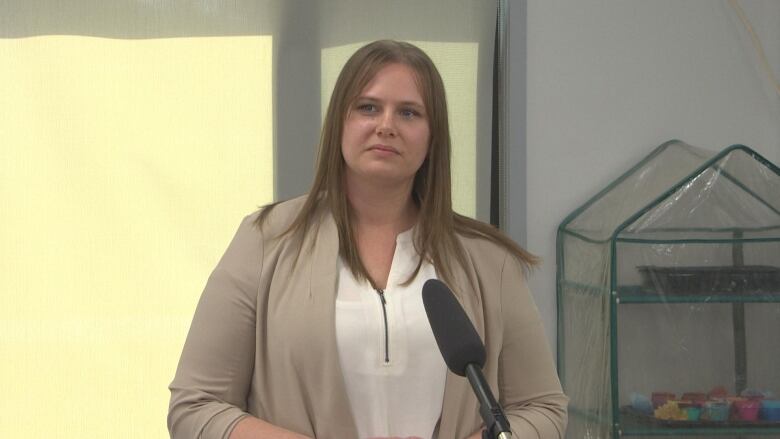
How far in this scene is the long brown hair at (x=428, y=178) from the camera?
1.42 meters

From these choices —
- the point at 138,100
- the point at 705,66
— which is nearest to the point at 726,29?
the point at 705,66

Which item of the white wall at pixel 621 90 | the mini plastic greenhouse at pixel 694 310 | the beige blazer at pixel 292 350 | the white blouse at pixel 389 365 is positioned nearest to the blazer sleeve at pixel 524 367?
the beige blazer at pixel 292 350

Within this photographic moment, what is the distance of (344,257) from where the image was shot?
140 centimetres

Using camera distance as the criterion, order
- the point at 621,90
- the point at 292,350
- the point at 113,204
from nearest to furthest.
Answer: the point at 292,350, the point at 113,204, the point at 621,90

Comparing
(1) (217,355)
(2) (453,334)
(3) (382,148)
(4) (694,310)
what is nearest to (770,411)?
(4) (694,310)

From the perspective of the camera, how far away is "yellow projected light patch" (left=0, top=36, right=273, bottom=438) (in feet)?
8.51

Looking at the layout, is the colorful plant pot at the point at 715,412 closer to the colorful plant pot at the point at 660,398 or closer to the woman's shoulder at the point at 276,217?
the colorful plant pot at the point at 660,398

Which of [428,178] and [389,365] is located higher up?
[428,178]

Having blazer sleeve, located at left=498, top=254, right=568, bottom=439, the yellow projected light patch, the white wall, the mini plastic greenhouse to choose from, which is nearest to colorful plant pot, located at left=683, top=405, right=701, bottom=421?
the mini plastic greenhouse

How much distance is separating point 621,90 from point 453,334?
1987 millimetres

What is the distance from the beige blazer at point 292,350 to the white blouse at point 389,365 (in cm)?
2

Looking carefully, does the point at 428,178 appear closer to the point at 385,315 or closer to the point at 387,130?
the point at 387,130

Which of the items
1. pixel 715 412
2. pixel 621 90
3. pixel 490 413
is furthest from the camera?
pixel 621 90

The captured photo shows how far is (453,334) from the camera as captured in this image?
3.03 ft
